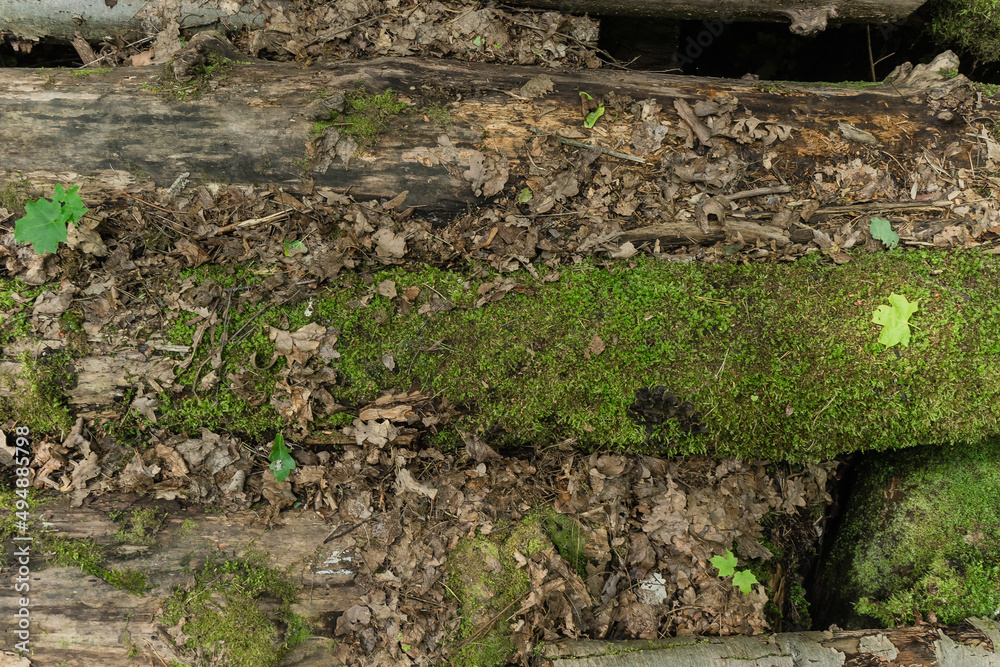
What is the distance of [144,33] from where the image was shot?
4062 millimetres

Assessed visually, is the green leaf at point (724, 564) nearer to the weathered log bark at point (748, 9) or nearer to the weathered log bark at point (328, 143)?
the weathered log bark at point (328, 143)

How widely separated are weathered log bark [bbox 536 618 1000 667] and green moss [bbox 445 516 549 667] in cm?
29

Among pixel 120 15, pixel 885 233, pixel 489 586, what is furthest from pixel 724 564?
pixel 120 15

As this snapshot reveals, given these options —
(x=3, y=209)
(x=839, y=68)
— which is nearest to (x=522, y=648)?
(x=3, y=209)

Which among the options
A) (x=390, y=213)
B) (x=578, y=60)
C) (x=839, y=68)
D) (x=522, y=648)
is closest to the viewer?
(x=522, y=648)

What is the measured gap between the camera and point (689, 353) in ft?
11.0

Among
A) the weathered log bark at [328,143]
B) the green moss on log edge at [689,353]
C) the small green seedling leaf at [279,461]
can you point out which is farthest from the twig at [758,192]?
the small green seedling leaf at [279,461]

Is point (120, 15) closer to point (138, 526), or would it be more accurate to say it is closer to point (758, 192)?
A: point (138, 526)

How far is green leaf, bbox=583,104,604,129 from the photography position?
3.47 metres

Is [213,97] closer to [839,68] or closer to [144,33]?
[144,33]

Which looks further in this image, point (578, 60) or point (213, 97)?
point (578, 60)

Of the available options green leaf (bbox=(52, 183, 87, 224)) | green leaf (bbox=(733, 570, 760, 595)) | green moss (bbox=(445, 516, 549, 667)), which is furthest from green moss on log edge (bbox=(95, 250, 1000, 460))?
green leaf (bbox=(52, 183, 87, 224))

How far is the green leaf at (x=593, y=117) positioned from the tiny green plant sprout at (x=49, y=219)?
318 centimetres

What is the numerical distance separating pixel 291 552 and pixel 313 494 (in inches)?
14.1
